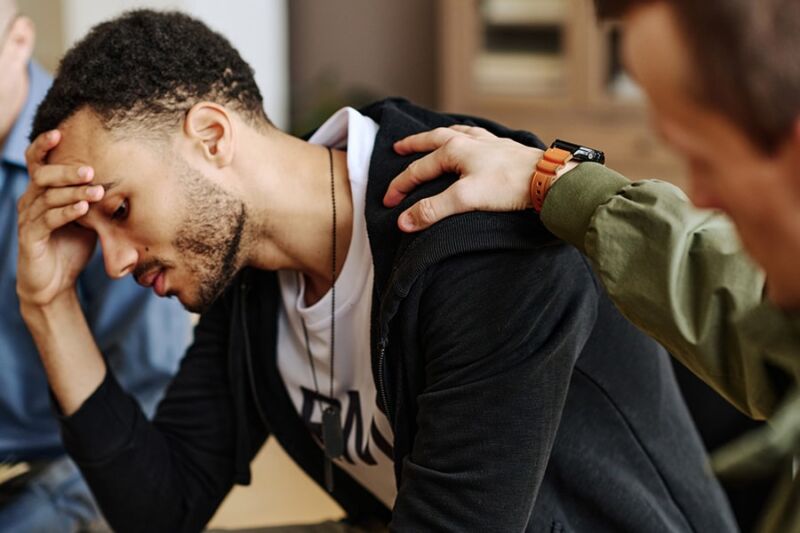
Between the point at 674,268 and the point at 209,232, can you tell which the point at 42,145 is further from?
the point at 674,268

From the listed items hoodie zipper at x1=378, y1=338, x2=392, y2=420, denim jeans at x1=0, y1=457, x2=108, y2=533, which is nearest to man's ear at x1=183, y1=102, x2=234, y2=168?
hoodie zipper at x1=378, y1=338, x2=392, y2=420

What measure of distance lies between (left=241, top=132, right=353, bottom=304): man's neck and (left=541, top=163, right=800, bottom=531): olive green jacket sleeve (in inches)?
14.8

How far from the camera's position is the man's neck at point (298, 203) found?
1335mm

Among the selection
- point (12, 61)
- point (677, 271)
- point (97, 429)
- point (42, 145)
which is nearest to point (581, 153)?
point (677, 271)

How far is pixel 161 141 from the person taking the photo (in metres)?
1.28

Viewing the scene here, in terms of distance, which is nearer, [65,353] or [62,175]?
[62,175]

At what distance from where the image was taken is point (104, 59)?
1.27 m

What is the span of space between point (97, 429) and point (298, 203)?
447 millimetres

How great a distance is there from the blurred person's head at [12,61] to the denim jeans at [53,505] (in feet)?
1.86

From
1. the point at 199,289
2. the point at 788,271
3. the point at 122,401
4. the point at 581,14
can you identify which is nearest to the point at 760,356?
the point at 788,271

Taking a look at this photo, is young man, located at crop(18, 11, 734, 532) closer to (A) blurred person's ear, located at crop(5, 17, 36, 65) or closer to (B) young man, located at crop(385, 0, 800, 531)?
(B) young man, located at crop(385, 0, 800, 531)

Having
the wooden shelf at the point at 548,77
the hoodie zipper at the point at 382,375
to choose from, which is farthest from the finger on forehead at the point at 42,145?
the wooden shelf at the point at 548,77

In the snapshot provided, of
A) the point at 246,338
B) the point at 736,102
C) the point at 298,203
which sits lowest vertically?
the point at 246,338

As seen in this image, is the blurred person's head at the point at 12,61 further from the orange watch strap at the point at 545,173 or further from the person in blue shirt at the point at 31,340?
the orange watch strap at the point at 545,173
